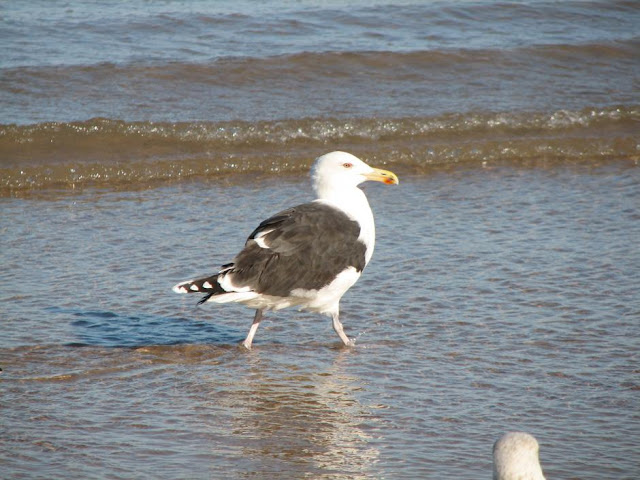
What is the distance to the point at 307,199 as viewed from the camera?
28.7ft

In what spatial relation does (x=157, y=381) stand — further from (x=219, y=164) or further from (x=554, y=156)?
(x=554, y=156)

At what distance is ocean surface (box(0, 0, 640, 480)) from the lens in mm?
4531

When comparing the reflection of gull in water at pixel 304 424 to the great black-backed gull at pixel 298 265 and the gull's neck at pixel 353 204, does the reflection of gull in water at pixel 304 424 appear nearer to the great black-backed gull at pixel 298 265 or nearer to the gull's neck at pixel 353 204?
the great black-backed gull at pixel 298 265

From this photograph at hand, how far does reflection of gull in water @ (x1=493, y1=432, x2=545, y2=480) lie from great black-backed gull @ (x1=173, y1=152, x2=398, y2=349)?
108 inches

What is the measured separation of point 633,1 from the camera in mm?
15484

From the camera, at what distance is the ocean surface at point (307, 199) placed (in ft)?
14.9

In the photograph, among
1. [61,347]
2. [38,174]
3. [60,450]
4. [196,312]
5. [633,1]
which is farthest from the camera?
[633,1]

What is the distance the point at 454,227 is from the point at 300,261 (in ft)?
7.74

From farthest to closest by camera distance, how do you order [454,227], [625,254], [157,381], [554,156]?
[554,156] < [454,227] < [625,254] < [157,381]

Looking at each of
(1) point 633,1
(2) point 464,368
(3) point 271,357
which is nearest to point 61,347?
(3) point 271,357

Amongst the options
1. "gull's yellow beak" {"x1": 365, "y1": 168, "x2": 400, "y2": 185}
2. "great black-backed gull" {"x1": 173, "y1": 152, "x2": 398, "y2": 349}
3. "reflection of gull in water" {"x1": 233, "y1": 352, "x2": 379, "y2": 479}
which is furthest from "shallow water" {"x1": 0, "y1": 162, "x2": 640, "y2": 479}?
"gull's yellow beak" {"x1": 365, "y1": 168, "x2": 400, "y2": 185}

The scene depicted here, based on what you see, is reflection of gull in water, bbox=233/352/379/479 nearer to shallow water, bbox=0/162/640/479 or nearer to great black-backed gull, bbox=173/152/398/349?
shallow water, bbox=0/162/640/479

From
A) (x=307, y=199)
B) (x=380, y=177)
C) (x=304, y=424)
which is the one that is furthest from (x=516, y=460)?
(x=307, y=199)

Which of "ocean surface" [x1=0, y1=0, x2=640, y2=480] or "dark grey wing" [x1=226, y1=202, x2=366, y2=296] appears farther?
"dark grey wing" [x1=226, y1=202, x2=366, y2=296]
